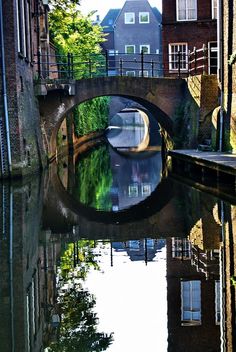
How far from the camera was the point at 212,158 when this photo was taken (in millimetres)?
20984

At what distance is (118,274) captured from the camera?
916 centimetres

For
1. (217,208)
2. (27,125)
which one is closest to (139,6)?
(27,125)

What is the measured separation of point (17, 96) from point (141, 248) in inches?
517

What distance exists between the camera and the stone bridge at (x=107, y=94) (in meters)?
29.8

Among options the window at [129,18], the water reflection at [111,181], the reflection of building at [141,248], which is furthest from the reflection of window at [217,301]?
the window at [129,18]

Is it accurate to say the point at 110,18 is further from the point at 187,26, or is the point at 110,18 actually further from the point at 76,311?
the point at 76,311

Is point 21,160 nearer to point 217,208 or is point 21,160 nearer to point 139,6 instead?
point 217,208

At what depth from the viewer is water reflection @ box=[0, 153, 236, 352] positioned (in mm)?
6359

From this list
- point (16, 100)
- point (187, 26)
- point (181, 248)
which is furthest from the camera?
point (187, 26)

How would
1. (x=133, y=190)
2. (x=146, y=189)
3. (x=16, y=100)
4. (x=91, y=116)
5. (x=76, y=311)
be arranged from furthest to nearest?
(x=91, y=116), (x=16, y=100), (x=133, y=190), (x=146, y=189), (x=76, y=311)

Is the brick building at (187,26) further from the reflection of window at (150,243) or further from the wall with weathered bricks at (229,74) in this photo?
the reflection of window at (150,243)

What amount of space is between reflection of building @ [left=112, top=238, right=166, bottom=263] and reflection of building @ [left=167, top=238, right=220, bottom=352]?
91 cm

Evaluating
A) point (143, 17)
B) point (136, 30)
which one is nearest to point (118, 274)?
point (136, 30)

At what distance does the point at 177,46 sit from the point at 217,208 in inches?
872
